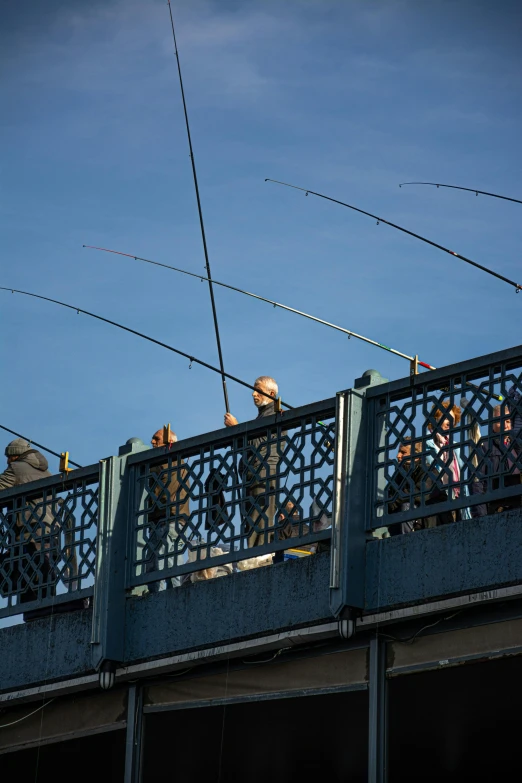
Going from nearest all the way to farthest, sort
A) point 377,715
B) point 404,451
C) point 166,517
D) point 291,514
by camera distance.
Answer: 1. point 377,715
2. point 404,451
3. point 291,514
4. point 166,517

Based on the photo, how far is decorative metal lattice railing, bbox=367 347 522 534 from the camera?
7.47 metres

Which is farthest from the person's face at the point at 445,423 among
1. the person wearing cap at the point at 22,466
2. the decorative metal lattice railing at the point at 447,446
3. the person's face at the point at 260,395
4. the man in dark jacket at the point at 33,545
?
the person wearing cap at the point at 22,466

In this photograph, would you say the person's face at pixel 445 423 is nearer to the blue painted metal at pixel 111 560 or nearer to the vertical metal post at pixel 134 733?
the blue painted metal at pixel 111 560

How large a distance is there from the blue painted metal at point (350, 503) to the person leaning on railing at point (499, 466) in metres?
0.69

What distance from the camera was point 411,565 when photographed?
301 inches

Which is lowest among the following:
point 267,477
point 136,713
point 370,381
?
point 136,713

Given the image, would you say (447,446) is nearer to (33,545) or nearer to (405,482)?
(405,482)

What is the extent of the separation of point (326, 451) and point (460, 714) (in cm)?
356

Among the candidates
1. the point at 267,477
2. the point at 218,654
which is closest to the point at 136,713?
the point at 218,654

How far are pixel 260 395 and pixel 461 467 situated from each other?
103 inches

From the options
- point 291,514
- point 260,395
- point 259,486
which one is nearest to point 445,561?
point 291,514

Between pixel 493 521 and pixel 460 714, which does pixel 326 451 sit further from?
pixel 460 714

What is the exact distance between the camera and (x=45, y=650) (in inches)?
376

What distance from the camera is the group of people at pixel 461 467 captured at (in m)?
7.45
